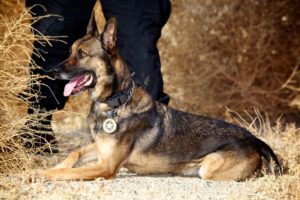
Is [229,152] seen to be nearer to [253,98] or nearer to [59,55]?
[59,55]

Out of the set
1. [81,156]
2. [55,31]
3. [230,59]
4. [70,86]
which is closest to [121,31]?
[55,31]

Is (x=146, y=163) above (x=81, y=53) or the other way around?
the other way around

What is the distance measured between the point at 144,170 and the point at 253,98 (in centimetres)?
393

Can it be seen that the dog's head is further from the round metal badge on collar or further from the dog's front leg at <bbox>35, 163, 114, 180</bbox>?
the dog's front leg at <bbox>35, 163, 114, 180</bbox>

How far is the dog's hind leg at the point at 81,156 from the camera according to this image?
19.7ft

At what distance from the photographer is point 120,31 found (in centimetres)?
651

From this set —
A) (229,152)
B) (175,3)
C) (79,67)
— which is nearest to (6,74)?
(79,67)

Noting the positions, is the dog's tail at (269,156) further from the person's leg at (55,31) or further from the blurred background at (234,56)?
the blurred background at (234,56)

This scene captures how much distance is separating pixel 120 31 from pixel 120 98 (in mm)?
816

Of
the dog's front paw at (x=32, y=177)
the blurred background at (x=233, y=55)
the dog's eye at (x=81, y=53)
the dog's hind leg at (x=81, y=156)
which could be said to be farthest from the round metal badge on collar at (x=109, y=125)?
the blurred background at (x=233, y=55)

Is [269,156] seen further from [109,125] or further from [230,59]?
[230,59]

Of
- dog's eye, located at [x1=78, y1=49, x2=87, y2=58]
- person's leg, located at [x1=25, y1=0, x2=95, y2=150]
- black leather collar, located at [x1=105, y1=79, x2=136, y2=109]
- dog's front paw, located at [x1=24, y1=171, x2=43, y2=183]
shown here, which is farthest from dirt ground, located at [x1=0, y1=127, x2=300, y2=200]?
person's leg, located at [x1=25, y1=0, x2=95, y2=150]

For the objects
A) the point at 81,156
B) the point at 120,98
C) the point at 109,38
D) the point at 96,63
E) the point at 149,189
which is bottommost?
the point at 81,156

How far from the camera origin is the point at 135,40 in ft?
21.2
